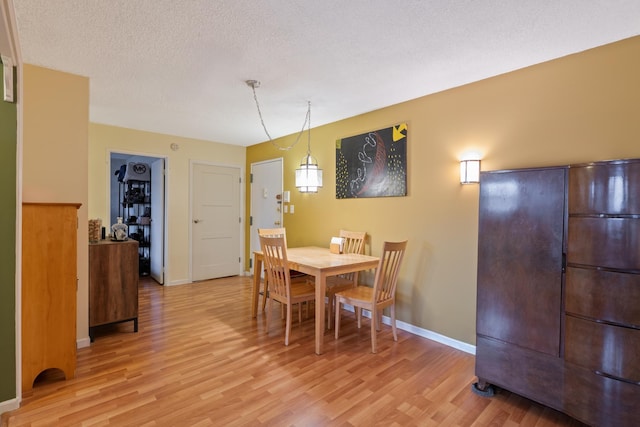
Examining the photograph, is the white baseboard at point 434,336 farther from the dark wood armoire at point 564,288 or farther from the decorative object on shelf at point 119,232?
the decorative object on shelf at point 119,232

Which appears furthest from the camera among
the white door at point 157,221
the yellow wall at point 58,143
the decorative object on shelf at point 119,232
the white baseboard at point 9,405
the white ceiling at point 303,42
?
the white door at point 157,221

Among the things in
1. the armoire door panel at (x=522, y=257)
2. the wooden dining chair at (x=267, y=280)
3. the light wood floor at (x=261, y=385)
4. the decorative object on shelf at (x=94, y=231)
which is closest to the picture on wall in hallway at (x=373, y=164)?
the wooden dining chair at (x=267, y=280)

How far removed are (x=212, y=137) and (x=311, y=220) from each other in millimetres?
2093

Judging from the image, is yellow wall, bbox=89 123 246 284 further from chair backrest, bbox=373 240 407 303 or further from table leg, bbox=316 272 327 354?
chair backrest, bbox=373 240 407 303

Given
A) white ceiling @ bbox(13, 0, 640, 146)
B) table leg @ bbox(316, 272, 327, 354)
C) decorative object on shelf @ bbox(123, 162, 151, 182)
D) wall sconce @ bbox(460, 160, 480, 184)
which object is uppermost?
white ceiling @ bbox(13, 0, 640, 146)

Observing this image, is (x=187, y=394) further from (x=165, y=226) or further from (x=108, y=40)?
(x=165, y=226)

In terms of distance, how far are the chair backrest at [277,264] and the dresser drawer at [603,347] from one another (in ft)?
6.50

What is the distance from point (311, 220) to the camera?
13.8 feet

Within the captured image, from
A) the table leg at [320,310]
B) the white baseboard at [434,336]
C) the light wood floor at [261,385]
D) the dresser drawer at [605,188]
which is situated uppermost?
the dresser drawer at [605,188]

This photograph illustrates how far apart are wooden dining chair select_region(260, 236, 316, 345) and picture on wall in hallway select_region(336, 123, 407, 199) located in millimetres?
1167

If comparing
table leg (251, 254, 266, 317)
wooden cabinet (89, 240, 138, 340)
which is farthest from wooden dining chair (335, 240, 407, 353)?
wooden cabinet (89, 240, 138, 340)

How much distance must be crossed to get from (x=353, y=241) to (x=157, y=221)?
3.36 meters

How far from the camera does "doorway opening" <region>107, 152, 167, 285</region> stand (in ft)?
15.7

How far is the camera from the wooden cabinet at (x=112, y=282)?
9.11 feet
